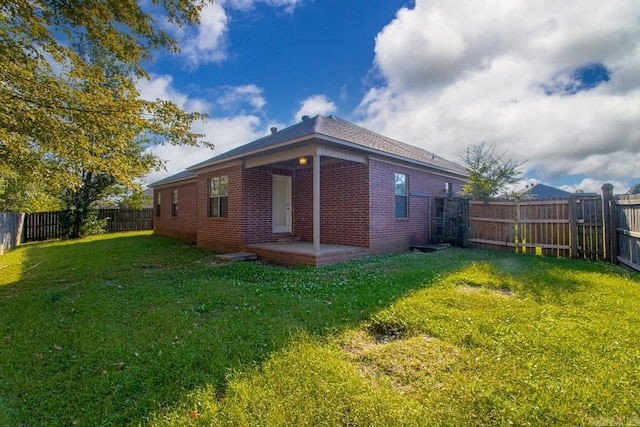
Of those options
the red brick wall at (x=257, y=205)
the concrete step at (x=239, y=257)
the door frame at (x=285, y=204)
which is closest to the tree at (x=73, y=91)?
the red brick wall at (x=257, y=205)

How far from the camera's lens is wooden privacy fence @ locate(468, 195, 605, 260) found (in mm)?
7754

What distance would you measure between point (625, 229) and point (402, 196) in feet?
17.9

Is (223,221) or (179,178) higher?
(179,178)

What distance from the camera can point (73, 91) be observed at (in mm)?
5520

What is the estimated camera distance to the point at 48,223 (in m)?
17.0

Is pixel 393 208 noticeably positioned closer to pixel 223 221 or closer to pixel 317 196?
pixel 317 196

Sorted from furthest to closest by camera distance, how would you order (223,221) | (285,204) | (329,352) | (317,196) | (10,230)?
1. (10,230)
2. (285,204)
3. (223,221)
4. (317,196)
5. (329,352)

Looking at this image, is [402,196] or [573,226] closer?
[573,226]

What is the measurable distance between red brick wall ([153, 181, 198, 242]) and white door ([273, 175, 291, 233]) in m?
5.09

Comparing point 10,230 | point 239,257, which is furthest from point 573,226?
point 10,230

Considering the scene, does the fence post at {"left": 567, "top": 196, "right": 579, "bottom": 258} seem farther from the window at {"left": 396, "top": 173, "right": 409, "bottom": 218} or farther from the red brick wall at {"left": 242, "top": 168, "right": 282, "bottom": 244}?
the red brick wall at {"left": 242, "top": 168, "right": 282, "bottom": 244}

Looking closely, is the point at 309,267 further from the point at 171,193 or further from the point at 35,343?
the point at 171,193

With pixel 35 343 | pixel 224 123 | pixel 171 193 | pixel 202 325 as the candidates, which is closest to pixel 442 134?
pixel 224 123

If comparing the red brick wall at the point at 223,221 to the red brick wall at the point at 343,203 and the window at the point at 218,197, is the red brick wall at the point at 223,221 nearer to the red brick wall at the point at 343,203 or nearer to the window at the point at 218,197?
the window at the point at 218,197
